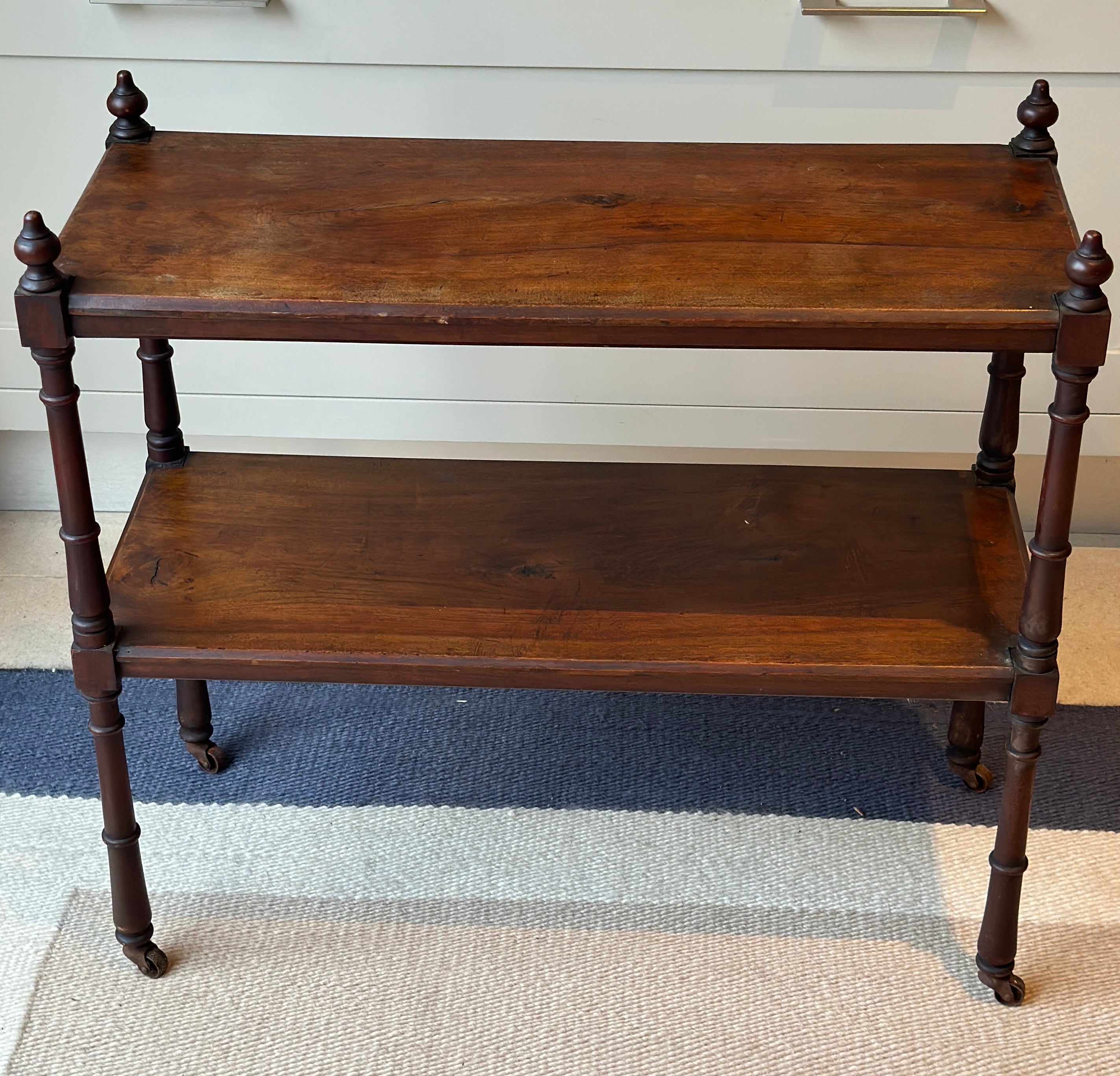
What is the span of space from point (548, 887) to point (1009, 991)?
0.46m

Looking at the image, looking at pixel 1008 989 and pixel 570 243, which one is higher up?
pixel 570 243

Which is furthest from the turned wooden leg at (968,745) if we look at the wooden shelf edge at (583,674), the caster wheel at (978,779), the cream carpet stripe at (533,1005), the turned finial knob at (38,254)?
the turned finial knob at (38,254)

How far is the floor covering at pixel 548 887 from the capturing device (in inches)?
48.8

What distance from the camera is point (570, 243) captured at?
1.08 meters

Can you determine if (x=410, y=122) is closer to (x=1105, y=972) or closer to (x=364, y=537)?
(x=364, y=537)

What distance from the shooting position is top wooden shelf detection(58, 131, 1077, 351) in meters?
0.99

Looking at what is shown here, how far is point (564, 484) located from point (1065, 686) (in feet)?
2.35

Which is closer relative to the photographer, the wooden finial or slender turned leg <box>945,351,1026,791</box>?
the wooden finial

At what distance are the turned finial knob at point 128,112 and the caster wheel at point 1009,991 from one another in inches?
44.5

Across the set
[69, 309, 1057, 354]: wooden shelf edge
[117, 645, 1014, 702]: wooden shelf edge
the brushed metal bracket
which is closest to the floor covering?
[117, 645, 1014, 702]: wooden shelf edge

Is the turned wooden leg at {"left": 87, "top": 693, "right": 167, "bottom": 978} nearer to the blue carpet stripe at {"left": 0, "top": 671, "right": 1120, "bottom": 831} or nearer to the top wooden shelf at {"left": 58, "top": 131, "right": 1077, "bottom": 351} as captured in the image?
the blue carpet stripe at {"left": 0, "top": 671, "right": 1120, "bottom": 831}

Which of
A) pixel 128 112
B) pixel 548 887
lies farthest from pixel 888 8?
pixel 548 887

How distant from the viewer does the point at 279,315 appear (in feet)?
3.27

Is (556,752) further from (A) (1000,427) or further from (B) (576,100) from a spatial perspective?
(B) (576,100)
